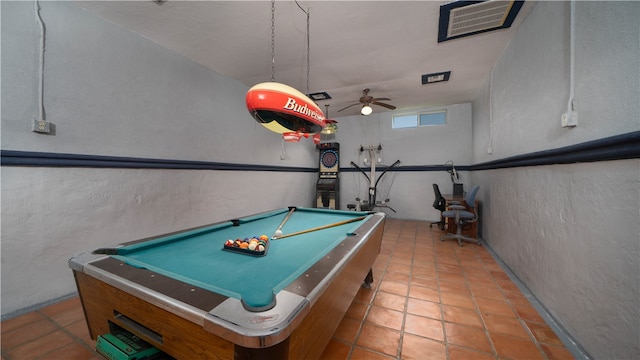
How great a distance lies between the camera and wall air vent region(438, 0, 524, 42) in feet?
6.57

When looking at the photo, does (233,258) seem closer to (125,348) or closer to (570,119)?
(125,348)

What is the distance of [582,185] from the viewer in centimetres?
137

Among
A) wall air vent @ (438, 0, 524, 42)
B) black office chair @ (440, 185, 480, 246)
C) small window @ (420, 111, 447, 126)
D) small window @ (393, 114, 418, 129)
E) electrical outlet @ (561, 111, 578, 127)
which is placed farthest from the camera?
small window @ (393, 114, 418, 129)

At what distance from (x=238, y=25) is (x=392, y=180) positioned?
4.48 metres

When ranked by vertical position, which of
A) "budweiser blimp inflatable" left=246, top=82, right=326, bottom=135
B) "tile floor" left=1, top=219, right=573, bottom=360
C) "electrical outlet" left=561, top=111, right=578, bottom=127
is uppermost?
"budweiser blimp inflatable" left=246, top=82, right=326, bottom=135

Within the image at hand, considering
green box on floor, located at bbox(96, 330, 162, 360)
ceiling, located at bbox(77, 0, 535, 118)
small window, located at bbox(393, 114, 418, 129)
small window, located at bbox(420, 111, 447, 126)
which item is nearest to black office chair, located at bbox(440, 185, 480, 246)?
ceiling, located at bbox(77, 0, 535, 118)

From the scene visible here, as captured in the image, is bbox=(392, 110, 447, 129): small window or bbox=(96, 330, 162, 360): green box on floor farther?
bbox=(392, 110, 447, 129): small window

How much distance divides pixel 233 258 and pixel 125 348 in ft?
1.72

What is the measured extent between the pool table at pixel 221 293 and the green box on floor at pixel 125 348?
4cm

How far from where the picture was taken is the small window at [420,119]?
5.09 m

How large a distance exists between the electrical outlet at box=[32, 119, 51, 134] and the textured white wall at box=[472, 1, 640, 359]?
3819 mm

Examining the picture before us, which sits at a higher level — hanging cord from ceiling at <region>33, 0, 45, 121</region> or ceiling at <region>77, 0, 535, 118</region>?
ceiling at <region>77, 0, 535, 118</region>

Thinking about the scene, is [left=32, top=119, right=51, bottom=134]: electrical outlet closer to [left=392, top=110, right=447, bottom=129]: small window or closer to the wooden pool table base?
the wooden pool table base

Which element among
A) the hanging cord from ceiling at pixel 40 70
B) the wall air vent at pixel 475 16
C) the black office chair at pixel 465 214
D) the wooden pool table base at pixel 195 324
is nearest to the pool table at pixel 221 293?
the wooden pool table base at pixel 195 324
